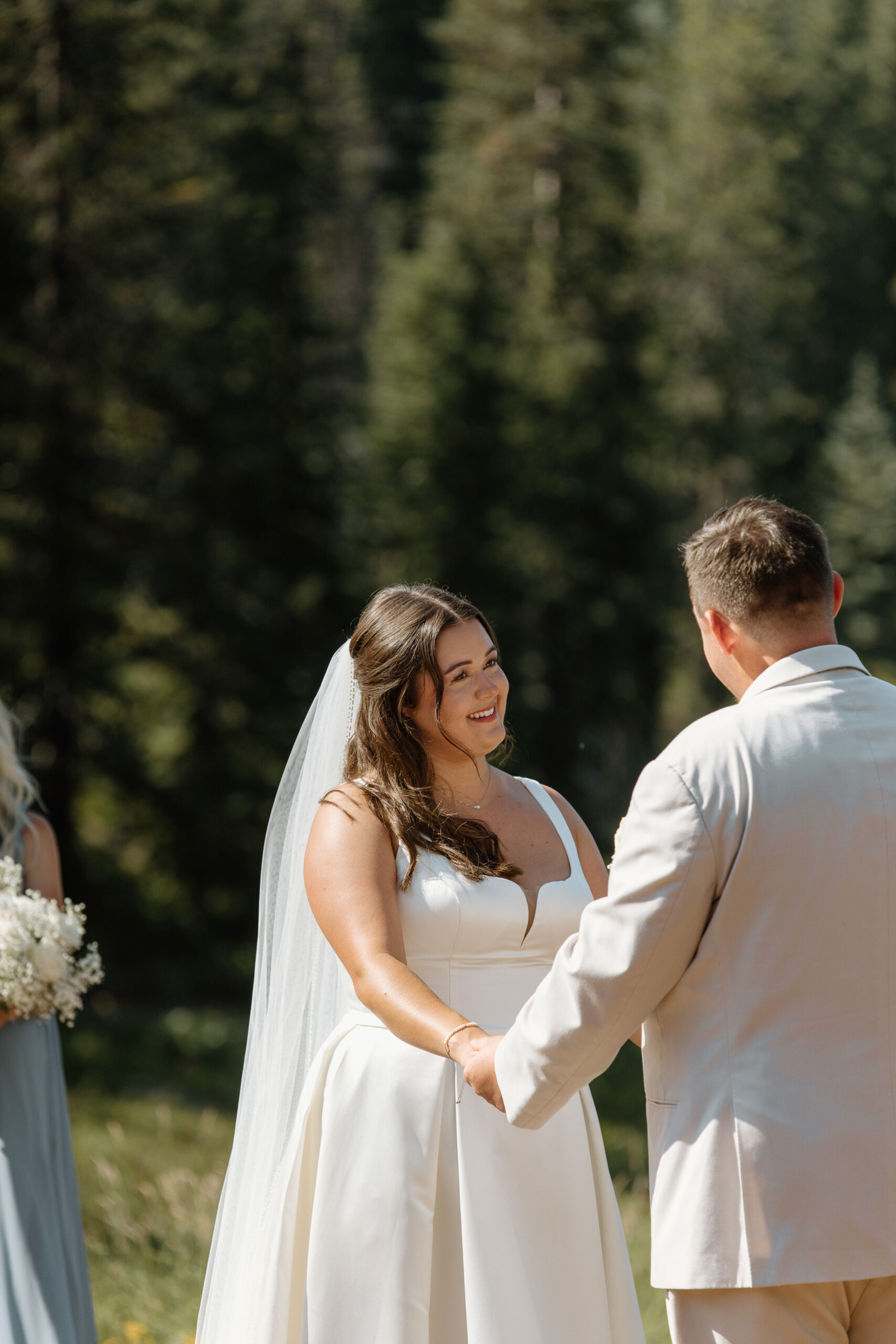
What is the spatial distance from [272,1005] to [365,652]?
2.85ft

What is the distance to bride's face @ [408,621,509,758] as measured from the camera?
3.10 meters

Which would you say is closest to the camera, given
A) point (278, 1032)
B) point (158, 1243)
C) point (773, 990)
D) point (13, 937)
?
point (773, 990)

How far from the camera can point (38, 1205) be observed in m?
3.71

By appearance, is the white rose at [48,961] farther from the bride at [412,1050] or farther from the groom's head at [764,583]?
the groom's head at [764,583]

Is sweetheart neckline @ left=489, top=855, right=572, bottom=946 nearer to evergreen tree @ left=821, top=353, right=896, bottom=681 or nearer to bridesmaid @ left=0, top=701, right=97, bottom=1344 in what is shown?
bridesmaid @ left=0, top=701, right=97, bottom=1344

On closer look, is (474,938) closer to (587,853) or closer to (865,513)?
(587,853)

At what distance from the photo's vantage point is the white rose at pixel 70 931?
3.66m

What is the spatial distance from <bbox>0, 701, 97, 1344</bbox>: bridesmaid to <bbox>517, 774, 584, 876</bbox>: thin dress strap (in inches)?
59.4

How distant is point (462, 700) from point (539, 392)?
18.0 meters

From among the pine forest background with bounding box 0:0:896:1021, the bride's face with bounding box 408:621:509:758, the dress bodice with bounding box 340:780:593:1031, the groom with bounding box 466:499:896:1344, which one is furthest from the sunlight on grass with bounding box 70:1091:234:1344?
the pine forest background with bounding box 0:0:896:1021

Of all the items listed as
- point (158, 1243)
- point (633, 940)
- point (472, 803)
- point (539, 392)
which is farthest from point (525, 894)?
point (539, 392)

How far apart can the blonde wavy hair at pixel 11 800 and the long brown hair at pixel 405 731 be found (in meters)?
1.23

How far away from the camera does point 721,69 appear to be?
24344 mm

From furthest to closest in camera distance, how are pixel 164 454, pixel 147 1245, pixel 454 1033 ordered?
pixel 164 454 < pixel 147 1245 < pixel 454 1033
